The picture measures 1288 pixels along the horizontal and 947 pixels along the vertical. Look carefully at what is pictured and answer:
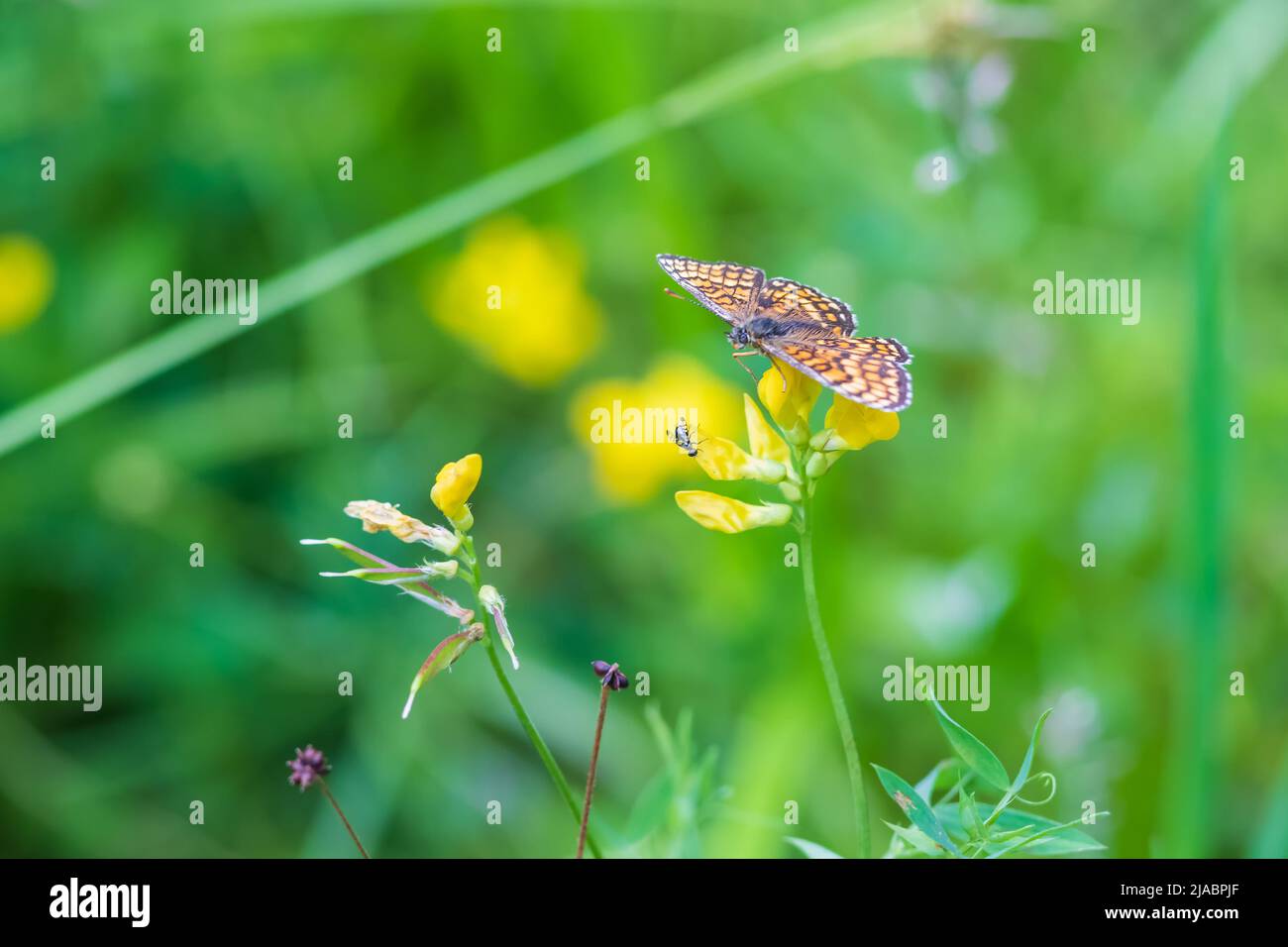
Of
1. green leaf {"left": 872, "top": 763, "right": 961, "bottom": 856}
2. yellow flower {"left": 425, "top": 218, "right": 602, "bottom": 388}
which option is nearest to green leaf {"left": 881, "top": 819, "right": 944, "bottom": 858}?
green leaf {"left": 872, "top": 763, "right": 961, "bottom": 856}

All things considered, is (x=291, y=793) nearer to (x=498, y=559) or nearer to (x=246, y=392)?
(x=498, y=559)

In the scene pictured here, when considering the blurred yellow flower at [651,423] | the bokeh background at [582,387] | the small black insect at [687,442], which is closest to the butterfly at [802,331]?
the small black insect at [687,442]

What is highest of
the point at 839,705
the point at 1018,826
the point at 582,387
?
the point at 582,387

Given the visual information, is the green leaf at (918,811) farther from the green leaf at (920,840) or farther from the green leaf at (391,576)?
the green leaf at (391,576)

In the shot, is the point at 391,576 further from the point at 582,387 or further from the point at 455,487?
the point at 582,387

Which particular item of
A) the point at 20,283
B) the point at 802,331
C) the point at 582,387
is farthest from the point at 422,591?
the point at 20,283
